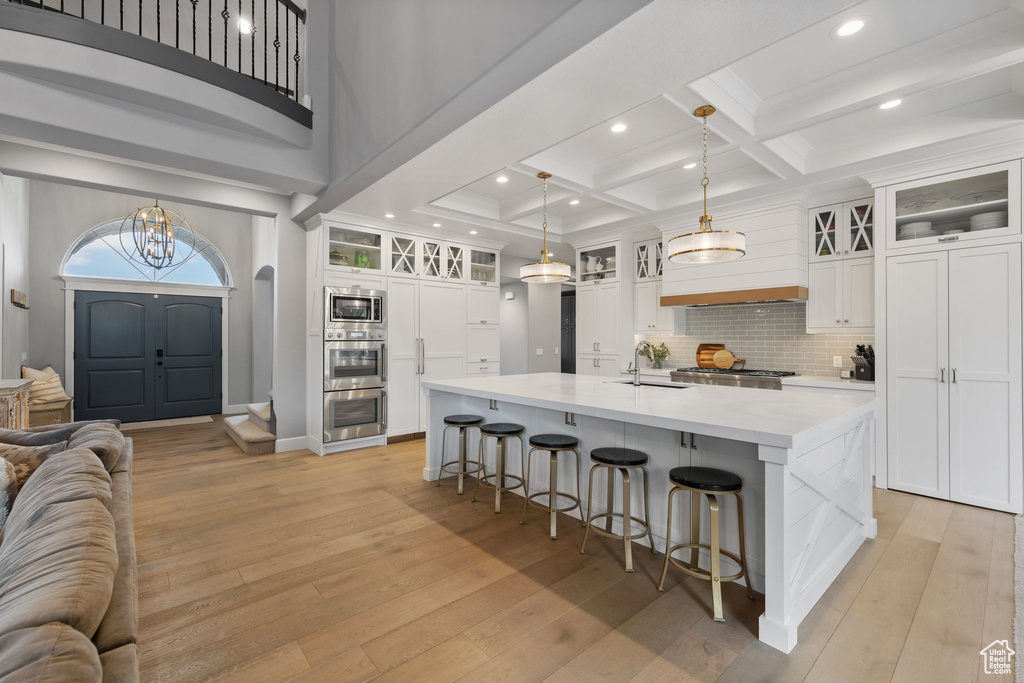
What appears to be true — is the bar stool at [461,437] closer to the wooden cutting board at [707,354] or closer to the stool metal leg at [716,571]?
the stool metal leg at [716,571]

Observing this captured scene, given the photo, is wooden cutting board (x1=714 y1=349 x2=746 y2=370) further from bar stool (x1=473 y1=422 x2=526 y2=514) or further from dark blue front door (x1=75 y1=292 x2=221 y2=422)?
dark blue front door (x1=75 y1=292 x2=221 y2=422)

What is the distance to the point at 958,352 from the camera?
11.3 feet

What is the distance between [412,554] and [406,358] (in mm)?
3137

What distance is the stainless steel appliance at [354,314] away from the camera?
494 centimetres

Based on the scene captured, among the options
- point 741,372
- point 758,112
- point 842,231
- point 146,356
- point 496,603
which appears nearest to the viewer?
point 496,603

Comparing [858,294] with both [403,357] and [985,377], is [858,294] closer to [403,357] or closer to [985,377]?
[985,377]

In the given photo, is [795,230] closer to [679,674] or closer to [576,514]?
[576,514]

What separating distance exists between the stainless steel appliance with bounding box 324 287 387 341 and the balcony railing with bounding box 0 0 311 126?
5.55ft

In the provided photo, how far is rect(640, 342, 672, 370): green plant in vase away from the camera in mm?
5793

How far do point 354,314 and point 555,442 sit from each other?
10.1 feet

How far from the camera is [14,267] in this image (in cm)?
496

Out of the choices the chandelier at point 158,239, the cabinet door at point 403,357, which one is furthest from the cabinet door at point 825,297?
the chandelier at point 158,239

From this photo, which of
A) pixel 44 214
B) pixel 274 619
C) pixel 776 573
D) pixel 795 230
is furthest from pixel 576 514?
pixel 44 214

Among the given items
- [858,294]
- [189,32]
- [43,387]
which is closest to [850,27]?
[858,294]
